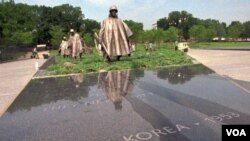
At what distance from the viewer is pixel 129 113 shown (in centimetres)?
688

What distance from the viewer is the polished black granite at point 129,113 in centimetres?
557

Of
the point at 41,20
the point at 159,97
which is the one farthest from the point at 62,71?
the point at 41,20

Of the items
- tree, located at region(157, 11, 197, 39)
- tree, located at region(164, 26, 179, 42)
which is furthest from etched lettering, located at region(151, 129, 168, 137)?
tree, located at region(157, 11, 197, 39)

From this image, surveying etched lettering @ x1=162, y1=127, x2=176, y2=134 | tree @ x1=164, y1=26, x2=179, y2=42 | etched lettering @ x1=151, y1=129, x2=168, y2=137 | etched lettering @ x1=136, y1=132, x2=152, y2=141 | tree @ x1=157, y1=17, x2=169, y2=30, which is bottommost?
etched lettering @ x1=136, y1=132, x2=152, y2=141

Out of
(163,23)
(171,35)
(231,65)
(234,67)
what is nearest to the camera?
(234,67)

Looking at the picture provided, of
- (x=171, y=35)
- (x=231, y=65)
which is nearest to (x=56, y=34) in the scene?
(x=171, y=35)

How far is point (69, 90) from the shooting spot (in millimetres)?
10469

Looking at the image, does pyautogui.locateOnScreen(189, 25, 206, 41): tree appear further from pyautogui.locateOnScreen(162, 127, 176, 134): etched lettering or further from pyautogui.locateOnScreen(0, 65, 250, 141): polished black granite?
pyautogui.locateOnScreen(162, 127, 176, 134): etched lettering

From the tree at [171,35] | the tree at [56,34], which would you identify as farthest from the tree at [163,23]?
the tree at [56,34]

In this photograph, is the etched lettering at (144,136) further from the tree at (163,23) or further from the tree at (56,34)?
the tree at (163,23)

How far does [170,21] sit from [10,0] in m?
67.6

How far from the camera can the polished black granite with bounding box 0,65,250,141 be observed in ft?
18.3

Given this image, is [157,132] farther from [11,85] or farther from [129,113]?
[11,85]

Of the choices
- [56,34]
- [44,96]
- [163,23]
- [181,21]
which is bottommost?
[44,96]
